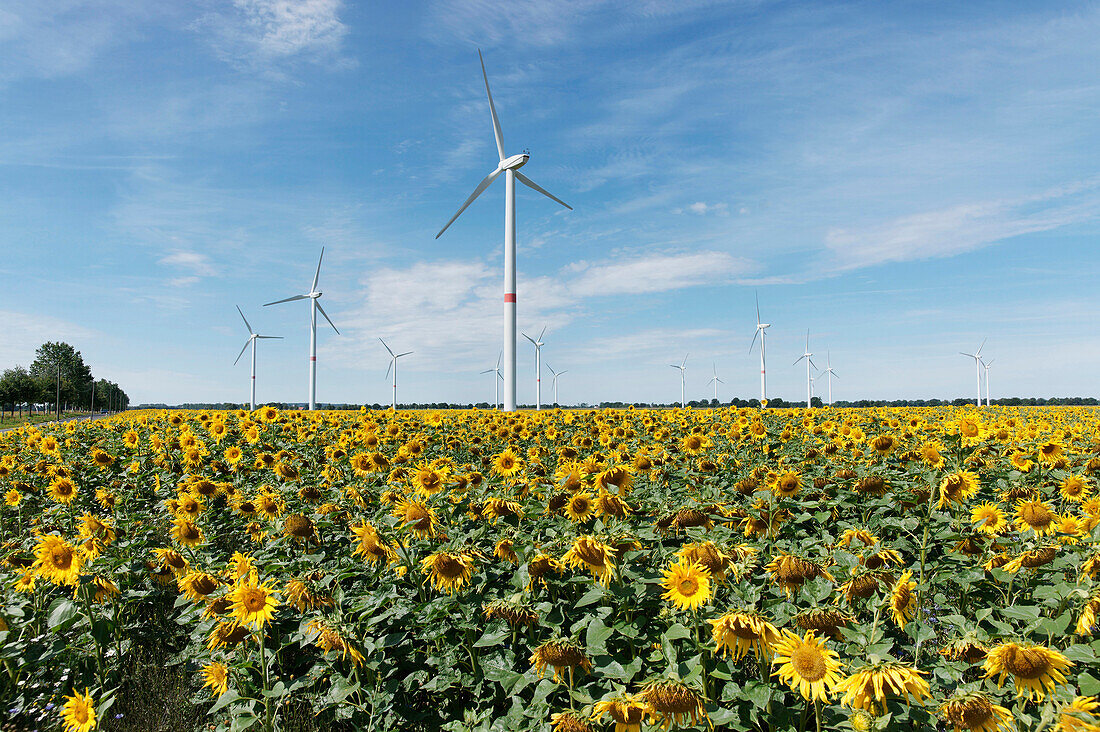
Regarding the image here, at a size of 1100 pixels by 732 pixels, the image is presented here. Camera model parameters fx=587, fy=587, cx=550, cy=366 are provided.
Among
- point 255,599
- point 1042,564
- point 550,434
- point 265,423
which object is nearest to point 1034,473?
point 1042,564

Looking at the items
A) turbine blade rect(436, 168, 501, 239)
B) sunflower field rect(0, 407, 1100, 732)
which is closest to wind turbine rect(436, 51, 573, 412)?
turbine blade rect(436, 168, 501, 239)

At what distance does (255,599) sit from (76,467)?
25.9ft

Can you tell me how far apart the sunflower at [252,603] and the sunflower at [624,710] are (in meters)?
2.38

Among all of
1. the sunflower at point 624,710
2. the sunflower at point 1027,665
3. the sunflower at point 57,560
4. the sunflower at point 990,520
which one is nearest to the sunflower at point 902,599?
the sunflower at point 1027,665

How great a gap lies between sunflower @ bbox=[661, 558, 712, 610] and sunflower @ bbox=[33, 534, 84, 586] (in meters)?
4.45

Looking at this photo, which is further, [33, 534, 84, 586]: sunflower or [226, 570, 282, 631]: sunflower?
[33, 534, 84, 586]: sunflower

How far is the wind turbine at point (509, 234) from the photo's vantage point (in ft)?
92.4

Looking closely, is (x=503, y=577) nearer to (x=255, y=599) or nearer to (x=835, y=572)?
(x=255, y=599)

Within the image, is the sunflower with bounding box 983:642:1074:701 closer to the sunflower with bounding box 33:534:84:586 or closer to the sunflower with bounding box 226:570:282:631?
the sunflower with bounding box 226:570:282:631

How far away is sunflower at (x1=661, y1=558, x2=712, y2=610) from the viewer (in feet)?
10.3

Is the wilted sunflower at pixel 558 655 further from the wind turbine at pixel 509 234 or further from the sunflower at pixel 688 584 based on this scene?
the wind turbine at pixel 509 234

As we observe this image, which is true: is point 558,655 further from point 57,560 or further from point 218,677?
point 57,560

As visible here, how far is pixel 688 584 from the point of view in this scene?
126 inches

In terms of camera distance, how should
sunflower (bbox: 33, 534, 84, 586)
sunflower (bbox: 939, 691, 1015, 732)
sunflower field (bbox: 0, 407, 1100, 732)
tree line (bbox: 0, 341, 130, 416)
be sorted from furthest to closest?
1. tree line (bbox: 0, 341, 130, 416)
2. sunflower (bbox: 33, 534, 84, 586)
3. sunflower field (bbox: 0, 407, 1100, 732)
4. sunflower (bbox: 939, 691, 1015, 732)
